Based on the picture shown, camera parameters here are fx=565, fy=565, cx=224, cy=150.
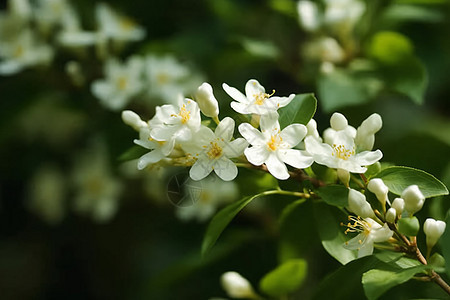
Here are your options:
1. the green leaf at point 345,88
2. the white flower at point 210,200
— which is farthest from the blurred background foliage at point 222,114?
the white flower at point 210,200

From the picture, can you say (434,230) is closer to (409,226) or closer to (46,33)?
(409,226)

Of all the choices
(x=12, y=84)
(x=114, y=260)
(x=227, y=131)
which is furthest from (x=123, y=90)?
(x=114, y=260)

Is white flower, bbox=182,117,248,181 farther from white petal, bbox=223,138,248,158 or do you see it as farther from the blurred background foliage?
the blurred background foliage

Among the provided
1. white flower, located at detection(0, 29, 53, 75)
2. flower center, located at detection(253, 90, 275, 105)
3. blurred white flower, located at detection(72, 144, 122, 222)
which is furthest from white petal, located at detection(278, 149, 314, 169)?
blurred white flower, located at detection(72, 144, 122, 222)

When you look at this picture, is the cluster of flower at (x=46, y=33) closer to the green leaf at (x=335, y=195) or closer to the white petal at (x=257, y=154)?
the white petal at (x=257, y=154)

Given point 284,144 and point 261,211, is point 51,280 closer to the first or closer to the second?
point 261,211
